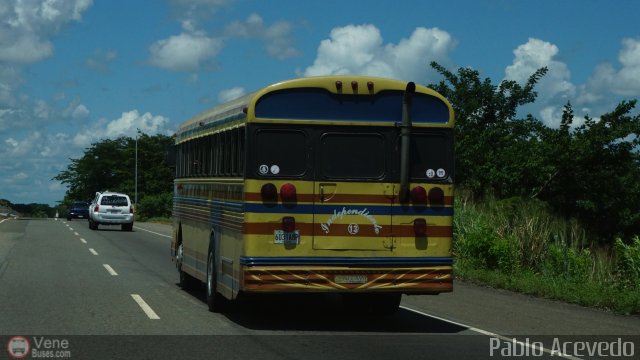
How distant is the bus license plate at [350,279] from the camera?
11.6 m

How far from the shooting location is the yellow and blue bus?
38.1ft

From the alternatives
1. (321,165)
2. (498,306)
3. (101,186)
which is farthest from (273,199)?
(101,186)

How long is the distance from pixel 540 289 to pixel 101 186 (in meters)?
98.6

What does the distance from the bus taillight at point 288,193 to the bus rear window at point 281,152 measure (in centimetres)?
15

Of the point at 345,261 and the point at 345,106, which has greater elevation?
the point at 345,106

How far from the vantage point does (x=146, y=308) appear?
13531 millimetres

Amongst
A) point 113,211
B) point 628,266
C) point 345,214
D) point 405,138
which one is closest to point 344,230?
point 345,214

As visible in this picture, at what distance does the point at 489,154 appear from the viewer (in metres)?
32.5

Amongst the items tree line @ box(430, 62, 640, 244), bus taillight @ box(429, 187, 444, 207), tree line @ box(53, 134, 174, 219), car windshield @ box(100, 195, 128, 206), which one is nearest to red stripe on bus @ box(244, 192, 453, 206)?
bus taillight @ box(429, 187, 444, 207)

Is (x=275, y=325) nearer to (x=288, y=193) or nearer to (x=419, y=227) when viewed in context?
(x=288, y=193)

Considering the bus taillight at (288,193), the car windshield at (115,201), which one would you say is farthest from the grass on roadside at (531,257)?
the car windshield at (115,201)

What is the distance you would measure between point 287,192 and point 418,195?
160 centimetres

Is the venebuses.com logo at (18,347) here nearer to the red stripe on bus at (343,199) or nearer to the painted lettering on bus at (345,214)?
the red stripe on bus at (343,199)

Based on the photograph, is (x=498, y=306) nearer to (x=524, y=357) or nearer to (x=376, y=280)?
(x=376, y=280)
